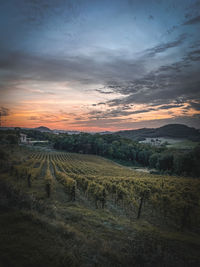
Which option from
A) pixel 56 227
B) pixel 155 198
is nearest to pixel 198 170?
pixel 155 198

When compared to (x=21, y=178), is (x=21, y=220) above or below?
above

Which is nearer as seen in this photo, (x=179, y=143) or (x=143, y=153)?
(x=143, y=153)

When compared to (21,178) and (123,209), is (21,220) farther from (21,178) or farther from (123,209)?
(21,178)

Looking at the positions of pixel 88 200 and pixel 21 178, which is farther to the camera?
pixel 21 178

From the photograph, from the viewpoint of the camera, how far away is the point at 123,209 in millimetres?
19922

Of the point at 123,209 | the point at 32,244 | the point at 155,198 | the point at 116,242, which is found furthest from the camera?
the point at 123,209

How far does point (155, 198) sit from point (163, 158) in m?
63.1

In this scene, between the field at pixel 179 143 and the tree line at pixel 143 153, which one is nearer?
the tree line at pixel 143 153

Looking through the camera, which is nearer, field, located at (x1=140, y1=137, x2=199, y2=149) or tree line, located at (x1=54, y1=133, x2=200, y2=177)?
tree line, located at (x1=54, y1=133, x2=200, y2=177)

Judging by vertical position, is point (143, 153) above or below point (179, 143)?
below

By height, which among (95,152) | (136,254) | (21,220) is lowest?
(95,152)

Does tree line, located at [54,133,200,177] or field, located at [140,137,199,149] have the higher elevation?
field, located at [140,137,199,149]

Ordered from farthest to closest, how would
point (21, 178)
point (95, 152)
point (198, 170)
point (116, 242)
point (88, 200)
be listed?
point (95, 152) → point (198, 170) → point (21, 178) → point (88, 200) → point (116, 242)

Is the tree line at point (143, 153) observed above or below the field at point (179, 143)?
below
